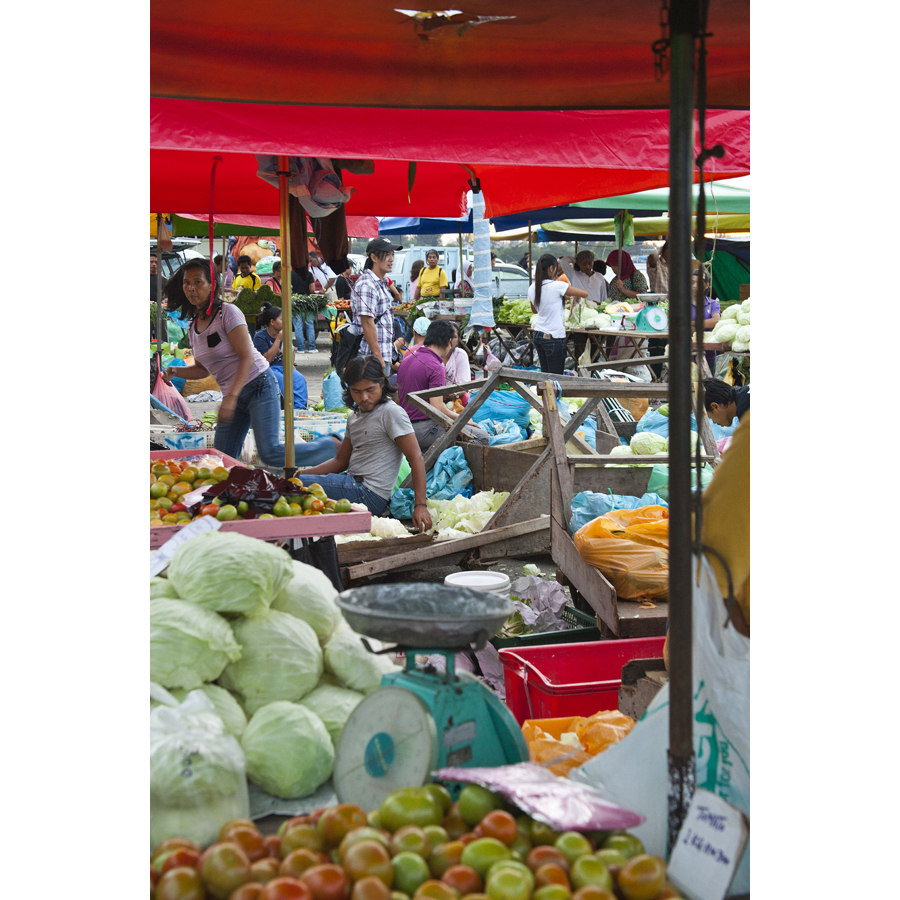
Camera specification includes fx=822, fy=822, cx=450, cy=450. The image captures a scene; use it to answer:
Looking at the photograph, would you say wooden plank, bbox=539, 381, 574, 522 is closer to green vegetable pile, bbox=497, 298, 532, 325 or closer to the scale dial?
the scale dial

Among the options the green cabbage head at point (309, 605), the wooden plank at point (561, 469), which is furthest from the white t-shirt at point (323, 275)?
the green cabbage head at point (309, 605)

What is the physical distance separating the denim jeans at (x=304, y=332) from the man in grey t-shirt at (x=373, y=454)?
443 inches

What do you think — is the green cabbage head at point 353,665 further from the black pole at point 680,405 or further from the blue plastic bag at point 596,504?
the blue plastic bag at point 596,504

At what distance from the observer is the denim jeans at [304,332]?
1692 cm

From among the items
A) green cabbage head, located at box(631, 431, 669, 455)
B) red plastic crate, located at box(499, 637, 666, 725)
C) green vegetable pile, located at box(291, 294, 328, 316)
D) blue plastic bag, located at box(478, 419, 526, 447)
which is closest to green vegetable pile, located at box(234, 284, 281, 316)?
green vegetable pile, located at box(291, 294, 328, 316)

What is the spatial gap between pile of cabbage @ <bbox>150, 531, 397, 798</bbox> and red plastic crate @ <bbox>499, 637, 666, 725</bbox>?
0.94 meters

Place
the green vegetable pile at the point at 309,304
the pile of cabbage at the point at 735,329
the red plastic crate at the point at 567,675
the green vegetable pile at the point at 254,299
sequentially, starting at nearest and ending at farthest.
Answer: the red plastic crate at the point at 567,675
the pile of cabbage at the point at 735,329
the green vegetable pile at the point at 254,299
the green vegetable pile at the point at 309,304

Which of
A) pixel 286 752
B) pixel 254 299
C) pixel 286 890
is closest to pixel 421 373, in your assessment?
pixel 286 752

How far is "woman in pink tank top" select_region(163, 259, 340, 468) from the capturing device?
5.53 meters

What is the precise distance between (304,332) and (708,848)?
1658 cm

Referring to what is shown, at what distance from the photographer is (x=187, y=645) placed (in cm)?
212

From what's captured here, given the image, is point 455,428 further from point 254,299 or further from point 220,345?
point 254,299

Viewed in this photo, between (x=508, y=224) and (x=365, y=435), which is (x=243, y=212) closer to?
(x=365, y=435)

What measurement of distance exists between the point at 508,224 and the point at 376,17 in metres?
12.5
